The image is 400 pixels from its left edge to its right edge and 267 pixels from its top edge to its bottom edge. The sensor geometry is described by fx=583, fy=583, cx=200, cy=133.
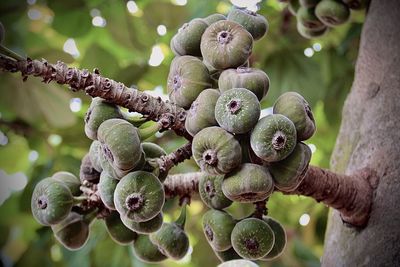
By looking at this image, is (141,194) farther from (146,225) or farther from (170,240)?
(170,240)

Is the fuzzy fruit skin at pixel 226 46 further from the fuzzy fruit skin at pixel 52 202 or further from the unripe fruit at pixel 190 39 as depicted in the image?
the fuzzy fruit skin at pixel 52 202

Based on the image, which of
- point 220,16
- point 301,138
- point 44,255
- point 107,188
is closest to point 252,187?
point 301,138

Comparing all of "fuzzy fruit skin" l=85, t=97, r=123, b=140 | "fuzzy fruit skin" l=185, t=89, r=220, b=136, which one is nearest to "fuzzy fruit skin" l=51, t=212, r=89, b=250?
"fuzzy fruit skin" l=85, t=97, r=123, b=140

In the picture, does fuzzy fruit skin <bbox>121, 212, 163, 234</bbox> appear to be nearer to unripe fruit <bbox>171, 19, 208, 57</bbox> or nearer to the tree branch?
the tree branch

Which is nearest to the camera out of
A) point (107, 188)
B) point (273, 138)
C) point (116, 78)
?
point (273, 138)

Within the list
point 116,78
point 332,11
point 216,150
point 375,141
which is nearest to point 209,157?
point 216,150

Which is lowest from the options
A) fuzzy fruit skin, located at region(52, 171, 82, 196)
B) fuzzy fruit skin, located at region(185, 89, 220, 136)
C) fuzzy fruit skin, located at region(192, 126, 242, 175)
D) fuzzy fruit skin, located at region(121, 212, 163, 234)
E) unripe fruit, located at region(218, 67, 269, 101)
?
fuzzy fruit skin, located at region(121, 212, 163, 234)

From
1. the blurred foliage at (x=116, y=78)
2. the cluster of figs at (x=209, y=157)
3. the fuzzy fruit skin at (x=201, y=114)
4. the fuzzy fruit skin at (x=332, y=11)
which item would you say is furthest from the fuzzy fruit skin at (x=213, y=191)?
the blurred foliage at (x=116, y=78)
